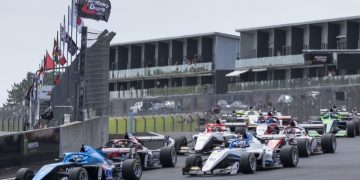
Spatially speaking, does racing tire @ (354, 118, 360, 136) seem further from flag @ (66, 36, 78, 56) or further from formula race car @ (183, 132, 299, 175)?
formula race car @ (183, 132, 299, 175)

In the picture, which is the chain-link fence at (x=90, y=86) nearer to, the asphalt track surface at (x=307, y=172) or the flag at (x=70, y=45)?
the asphalt track surface at (x=307, y=172)

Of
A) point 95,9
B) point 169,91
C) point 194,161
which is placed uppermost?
point 95,9

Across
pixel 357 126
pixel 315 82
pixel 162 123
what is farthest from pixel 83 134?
pixel 315 82

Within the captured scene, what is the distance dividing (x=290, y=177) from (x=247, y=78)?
65.9 m

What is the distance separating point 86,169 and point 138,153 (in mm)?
4752

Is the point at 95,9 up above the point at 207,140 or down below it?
above

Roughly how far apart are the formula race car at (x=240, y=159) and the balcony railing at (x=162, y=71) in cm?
6447

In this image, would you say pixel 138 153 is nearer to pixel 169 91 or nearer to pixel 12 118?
pixel 12 118

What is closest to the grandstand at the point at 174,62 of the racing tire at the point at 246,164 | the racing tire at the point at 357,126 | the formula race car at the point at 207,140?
the racing tire at the point at 357,126

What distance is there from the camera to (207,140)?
3259 cm

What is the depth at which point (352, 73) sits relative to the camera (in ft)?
243

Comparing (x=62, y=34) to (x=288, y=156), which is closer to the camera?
(x=288, y=156)

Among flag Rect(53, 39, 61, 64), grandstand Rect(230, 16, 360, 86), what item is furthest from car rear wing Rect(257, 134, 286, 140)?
grandstand Rect(230, 16, 360, 86)

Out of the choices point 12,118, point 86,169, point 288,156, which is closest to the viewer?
point 86,169
